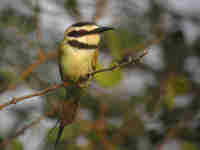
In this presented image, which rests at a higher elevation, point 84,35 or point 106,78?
point 84,35

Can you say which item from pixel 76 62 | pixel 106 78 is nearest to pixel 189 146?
pixel 106 78

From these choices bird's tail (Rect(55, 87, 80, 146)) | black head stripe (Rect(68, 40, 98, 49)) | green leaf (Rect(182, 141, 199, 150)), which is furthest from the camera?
green leaf (Rect(182, 141, 199, 150))

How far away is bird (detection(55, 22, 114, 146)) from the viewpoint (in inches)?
56.2

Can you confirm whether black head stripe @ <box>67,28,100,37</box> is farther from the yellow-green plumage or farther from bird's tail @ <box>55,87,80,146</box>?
bird's tail @ <box>55,87,80,146</box>

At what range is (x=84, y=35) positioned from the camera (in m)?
1.45

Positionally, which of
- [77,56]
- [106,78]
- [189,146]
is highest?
[77,56]

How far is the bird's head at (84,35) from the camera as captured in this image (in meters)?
1.41

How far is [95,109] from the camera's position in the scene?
262 cm

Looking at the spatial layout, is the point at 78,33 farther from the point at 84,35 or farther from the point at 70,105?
the point at 70,105

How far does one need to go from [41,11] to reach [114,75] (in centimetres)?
78

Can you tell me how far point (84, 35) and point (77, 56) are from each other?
0.11 metres

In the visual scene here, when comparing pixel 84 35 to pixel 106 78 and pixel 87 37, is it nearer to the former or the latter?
pixel 87 37

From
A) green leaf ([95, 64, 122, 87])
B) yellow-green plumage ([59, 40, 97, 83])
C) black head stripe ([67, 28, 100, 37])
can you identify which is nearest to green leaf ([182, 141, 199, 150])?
green leaf ([95, 64, 122, 87])

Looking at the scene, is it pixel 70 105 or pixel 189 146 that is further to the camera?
pixel 189 146
